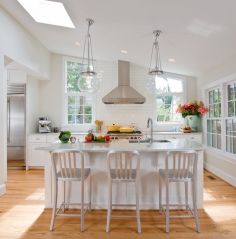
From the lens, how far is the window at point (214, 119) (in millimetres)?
5371

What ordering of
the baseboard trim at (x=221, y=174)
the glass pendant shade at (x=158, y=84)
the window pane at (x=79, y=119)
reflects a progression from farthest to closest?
the window pane at (x=79, y=119)
the baseboard trim at (x=221, y=174)
the glass pendant shade at (x=158, y=84)

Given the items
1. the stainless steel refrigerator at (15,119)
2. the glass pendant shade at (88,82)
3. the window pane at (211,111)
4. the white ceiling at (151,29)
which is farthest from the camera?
the stainless steel refrigerator at (15,119)

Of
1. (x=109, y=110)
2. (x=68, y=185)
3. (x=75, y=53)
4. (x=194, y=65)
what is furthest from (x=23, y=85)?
(x=194, y=65)

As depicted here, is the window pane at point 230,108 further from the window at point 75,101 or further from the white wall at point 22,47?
the white wall at point 22,47

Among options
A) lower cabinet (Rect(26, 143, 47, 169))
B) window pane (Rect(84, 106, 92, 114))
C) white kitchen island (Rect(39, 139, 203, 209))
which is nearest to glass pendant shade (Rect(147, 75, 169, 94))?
white kitchen island (Rect(39, 139, 203, 209))

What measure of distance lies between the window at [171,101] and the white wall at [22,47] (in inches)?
127

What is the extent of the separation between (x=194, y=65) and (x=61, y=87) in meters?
3.60

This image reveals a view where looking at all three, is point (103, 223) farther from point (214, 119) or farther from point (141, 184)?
point (214, 119)

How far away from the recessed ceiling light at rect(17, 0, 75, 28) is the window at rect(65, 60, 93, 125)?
2417mm

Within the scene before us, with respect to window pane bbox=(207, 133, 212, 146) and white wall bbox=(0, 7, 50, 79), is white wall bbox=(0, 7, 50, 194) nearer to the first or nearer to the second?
white wall bbox=(0, 7, 50, 79)

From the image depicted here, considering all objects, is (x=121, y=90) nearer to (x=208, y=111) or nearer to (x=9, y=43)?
(x=208, y=111)

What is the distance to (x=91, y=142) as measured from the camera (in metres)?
3.84

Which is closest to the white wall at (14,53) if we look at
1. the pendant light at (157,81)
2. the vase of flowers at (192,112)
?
the pendant light at (157,81)

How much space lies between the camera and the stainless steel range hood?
20.1 ft
